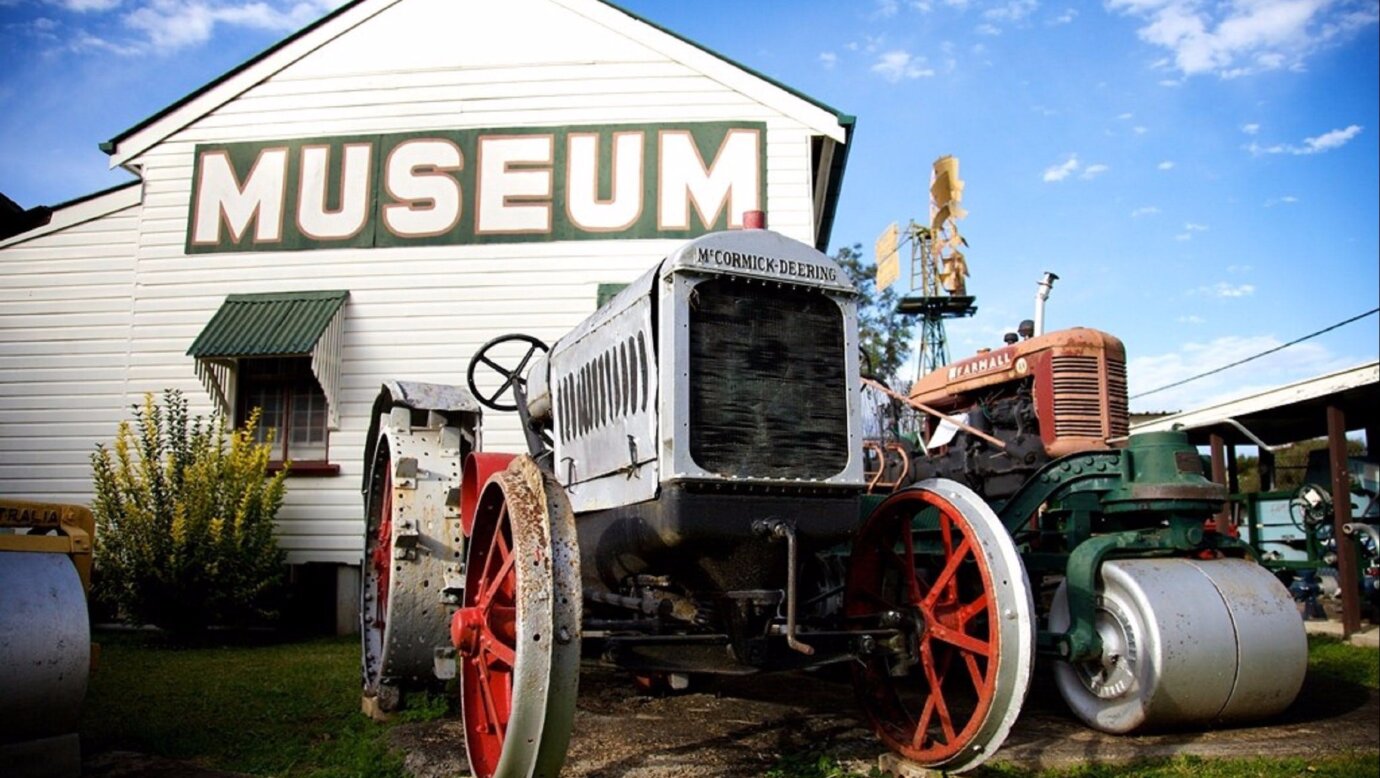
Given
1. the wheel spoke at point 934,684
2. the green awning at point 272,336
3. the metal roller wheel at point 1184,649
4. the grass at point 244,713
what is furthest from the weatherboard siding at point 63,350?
the metal roller wheel at point 1184,649

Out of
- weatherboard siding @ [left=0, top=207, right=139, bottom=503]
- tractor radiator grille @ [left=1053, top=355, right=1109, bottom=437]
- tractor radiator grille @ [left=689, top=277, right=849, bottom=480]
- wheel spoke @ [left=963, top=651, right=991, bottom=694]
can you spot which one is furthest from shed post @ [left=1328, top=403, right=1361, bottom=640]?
weatherboard siding @ [left=0, top=207, right=139, bottom=503]

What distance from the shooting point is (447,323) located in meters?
10.1

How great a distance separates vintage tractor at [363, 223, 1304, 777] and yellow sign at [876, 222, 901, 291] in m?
13.3

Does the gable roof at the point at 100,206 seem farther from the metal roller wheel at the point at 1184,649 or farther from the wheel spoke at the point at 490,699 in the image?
the metal roller wheel at the point at 1184,649

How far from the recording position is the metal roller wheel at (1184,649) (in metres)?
4.57

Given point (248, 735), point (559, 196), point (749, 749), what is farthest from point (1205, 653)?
point (559, 196)

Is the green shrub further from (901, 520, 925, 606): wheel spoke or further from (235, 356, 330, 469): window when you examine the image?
(901, 520, 925, 606): wheel spoke

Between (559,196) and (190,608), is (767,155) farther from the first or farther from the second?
(190,608)

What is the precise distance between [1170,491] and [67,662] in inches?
190

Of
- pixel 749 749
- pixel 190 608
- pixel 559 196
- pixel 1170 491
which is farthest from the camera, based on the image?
pixel 559 196

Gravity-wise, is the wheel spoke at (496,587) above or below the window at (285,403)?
below

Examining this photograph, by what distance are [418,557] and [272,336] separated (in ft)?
18.2

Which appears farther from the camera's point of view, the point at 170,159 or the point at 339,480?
the point at 170,159

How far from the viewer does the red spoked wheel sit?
3549 mm
